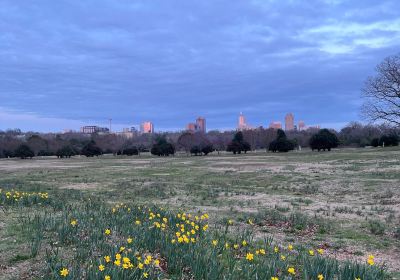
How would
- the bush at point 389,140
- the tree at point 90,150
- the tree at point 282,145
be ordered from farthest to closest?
the tree at point 90,150, the tree at point 282,145, the bush at point 389,140

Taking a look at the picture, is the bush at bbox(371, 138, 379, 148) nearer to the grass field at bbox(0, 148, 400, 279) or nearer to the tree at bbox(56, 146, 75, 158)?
the grass field at bbox(0, 148, 400, 279)

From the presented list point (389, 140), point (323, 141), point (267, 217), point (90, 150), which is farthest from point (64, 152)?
point (267, 217)

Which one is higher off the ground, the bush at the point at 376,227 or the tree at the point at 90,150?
the tree at the point at 90,150

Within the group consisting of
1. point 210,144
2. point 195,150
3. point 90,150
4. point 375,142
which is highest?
point 210,144

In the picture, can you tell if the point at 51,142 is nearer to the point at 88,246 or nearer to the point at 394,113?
→ the point at 394,113

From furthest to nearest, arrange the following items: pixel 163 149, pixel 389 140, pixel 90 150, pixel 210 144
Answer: pixel 90 150
pixel 210 144
pixel 163 149
pixel 389 140

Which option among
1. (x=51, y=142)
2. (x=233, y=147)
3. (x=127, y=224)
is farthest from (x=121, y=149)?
(x=127, y=224)

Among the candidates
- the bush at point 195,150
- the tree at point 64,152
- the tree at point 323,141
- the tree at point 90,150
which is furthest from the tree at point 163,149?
the tree at point 323,141

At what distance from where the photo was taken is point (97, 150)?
7700 cm

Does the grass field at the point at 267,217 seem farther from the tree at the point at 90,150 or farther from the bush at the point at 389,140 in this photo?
the tree at the point at 90,150

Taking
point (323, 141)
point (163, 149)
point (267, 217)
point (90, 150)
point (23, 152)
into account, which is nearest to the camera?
point (267, 217)

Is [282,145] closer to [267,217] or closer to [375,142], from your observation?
[375,142]

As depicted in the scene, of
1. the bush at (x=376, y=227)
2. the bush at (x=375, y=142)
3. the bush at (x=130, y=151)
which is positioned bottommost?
the bush at (x=376, y=227)

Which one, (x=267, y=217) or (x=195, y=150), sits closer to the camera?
(x=267, y=217)
